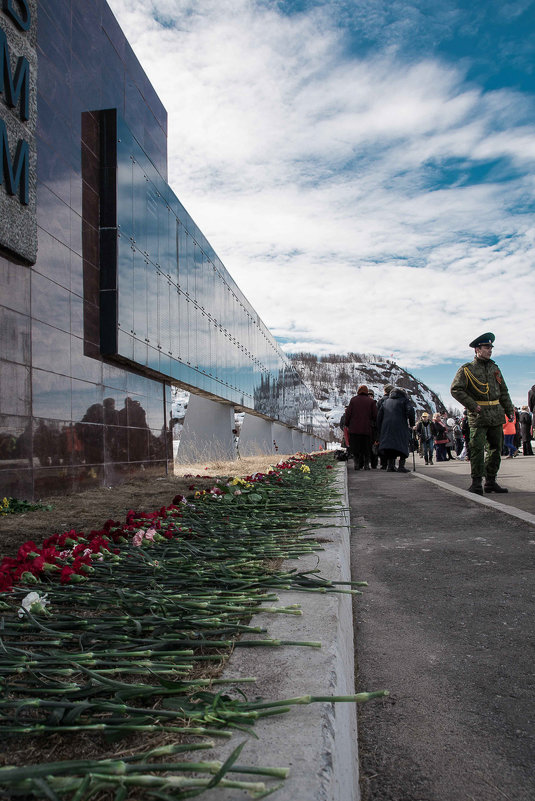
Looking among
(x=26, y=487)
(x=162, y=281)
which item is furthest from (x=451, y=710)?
(x=162, y=281)

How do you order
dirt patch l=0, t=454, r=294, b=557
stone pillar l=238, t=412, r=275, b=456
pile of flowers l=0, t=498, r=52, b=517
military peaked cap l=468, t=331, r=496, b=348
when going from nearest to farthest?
1. dirt patch l=0, t=454, r=294, b=557
2. pile of flowers l=0, t=498, r=52, b=517
3. military peaked cap l=468, t=331, r=496, b=348
4. stone pillar l=238, t=412, r=275, b=456

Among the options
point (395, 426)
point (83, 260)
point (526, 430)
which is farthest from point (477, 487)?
point (526, 430)

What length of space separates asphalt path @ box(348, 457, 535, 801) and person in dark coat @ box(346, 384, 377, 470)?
28.1 ft

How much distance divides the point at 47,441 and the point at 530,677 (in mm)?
7219

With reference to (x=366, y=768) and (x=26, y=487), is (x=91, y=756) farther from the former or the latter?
(x=26, y=487)

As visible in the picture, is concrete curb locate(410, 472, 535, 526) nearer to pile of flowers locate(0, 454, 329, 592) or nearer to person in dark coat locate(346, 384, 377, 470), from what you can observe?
pile of flowers locate(0, 454, 329, 592)

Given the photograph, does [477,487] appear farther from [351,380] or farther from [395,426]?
[351,380]

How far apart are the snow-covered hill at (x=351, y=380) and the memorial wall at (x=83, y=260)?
13007 cm

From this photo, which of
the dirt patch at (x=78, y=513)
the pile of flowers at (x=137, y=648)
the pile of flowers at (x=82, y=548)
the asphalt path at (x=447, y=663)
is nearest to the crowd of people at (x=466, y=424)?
the asphalt path at (x=447, y=663)

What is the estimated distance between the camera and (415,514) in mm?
5984

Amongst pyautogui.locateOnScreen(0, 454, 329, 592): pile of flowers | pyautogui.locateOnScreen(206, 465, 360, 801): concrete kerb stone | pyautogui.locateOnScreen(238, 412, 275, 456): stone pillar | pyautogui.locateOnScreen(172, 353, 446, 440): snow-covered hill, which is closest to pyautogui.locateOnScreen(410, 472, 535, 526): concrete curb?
pyautogui.locateOnScreen(0, 454, 329, 592): pile of flowers

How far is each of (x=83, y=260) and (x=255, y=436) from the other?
69.7ft

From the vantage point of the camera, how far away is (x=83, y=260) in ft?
31.4

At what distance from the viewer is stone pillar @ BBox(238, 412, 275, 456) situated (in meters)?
28.2
